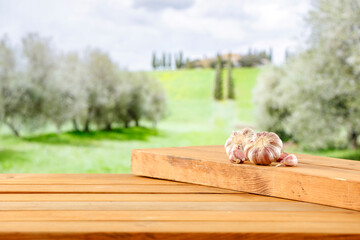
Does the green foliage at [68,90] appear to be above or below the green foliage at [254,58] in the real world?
below

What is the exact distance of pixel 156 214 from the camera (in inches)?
48.4

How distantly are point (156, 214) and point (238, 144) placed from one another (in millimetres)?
664

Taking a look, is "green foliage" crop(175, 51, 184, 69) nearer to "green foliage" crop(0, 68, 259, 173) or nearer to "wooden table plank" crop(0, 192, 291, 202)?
"green foliage" crop(0, 68, 259, 173)

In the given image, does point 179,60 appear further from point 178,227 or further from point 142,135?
point 178,227

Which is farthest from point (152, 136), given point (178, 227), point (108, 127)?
point (178, 227)

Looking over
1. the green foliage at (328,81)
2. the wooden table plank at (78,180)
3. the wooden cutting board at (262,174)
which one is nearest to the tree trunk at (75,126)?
the green foliage at (328,81)

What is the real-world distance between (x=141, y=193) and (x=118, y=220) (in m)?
0.41

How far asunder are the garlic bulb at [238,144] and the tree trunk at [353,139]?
749cm

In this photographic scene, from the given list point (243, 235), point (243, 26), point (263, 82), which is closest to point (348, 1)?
point (263, 82)

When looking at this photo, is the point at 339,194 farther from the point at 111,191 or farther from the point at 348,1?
the point at 348,1

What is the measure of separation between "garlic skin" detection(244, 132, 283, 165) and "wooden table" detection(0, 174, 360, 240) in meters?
0.16

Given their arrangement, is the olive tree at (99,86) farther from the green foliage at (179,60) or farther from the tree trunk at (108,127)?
the green foliage at (179,60)

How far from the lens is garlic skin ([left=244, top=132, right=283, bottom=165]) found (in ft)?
5.31

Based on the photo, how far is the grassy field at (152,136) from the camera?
8.46 meters
